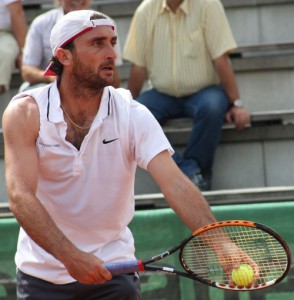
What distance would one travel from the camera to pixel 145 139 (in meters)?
3.96

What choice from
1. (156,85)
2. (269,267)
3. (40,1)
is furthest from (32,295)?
(40,1)

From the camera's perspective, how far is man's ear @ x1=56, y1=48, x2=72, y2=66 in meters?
4.09

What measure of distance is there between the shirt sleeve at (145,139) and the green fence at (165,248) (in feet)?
4.84

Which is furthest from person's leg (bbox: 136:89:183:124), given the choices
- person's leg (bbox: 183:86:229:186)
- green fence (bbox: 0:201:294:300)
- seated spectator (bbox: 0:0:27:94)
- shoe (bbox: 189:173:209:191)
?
green fence (bbox: 0:201:294:300)

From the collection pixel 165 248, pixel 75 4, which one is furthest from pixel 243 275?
pixel 75 4

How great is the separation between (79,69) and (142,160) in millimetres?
488

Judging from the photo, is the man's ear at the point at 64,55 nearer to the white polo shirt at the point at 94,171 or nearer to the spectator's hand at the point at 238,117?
the white polo shirt at the point at 94,171

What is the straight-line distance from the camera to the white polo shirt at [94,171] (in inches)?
155

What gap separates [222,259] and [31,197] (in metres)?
0.79

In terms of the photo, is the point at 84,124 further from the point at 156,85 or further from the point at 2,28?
the point at 2,28

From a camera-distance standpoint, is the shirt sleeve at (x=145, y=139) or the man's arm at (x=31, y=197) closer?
the man's arm at (x=31, y=197)

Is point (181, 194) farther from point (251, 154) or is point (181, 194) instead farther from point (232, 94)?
point (251, 154)

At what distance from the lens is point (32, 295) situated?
4129 millimetres

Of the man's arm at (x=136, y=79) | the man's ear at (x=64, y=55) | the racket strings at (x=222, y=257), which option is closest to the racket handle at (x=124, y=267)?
the racket strings at (x=222, y=257)
